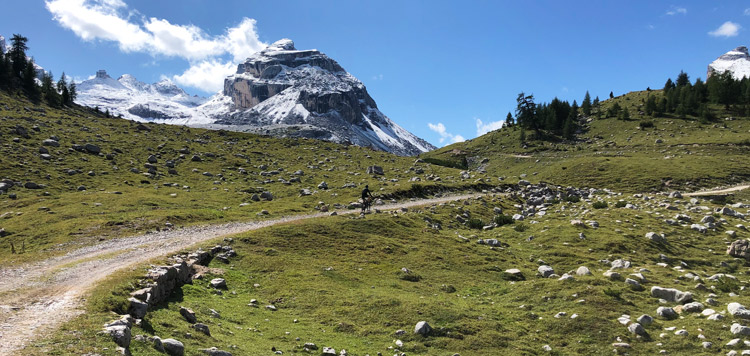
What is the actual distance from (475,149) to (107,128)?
92960mm

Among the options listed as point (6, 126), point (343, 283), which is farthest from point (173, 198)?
point (6, 126)

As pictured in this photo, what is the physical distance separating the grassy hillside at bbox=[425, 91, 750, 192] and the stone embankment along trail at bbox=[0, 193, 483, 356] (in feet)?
220

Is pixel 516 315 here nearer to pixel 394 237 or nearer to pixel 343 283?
pixel 343 283

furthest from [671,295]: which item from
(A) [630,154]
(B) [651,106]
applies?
(B) [651,106]

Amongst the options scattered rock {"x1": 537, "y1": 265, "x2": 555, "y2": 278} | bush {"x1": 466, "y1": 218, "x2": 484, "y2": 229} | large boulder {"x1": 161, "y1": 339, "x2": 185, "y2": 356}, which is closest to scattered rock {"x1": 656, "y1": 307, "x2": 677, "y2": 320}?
scattered rock {"x1": 537, "y1": 265, "x2": 555, "y2": 278}

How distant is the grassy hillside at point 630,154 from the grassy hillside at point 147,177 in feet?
87.1

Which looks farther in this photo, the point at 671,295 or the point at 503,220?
the point at 503,220

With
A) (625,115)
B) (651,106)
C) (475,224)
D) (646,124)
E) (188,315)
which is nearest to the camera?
(188,315)

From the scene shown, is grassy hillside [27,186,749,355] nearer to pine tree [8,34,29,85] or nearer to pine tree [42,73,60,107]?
pine tree [42,73,60,107]

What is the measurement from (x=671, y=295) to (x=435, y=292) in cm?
1129

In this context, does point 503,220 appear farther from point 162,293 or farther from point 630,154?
point 630,154

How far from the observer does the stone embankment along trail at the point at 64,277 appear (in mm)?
12266

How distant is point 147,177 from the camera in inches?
2354

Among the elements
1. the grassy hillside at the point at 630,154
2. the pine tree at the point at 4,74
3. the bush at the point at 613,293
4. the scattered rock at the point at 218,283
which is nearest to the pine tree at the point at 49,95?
the pine tree at the point at 4,74
